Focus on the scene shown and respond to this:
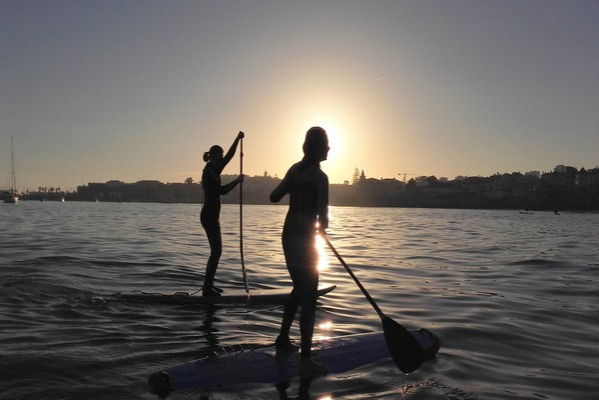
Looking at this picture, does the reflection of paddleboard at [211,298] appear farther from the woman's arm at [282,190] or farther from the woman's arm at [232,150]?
the woman's arm at [282,190]

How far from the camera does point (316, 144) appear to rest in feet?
17.9

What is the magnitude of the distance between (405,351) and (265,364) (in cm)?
162

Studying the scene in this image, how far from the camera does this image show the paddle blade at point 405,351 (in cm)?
527

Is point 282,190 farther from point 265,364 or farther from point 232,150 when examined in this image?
point 232,150

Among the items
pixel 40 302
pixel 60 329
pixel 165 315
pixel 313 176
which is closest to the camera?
pixel 313 176

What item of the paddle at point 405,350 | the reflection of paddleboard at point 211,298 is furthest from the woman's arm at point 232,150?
the paddle at point 405,350

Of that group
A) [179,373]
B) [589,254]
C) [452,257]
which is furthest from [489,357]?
[589,254]

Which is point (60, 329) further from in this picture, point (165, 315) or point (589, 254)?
point (589, 254)

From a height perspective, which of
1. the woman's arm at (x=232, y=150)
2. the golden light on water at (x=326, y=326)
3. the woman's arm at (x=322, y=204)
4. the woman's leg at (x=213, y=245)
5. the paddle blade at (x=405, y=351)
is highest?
the woman's arm at (x=232, y=150)

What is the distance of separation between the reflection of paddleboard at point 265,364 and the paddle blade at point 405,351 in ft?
1.80

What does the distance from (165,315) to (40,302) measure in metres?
2.76

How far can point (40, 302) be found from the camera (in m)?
8.94

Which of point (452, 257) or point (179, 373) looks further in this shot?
point (452, 257)

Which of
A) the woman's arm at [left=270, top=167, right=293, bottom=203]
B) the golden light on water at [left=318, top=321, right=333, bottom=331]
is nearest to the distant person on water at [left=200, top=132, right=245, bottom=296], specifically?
the golden light on water at [left=318, top=321, right=333, bottom=331]
